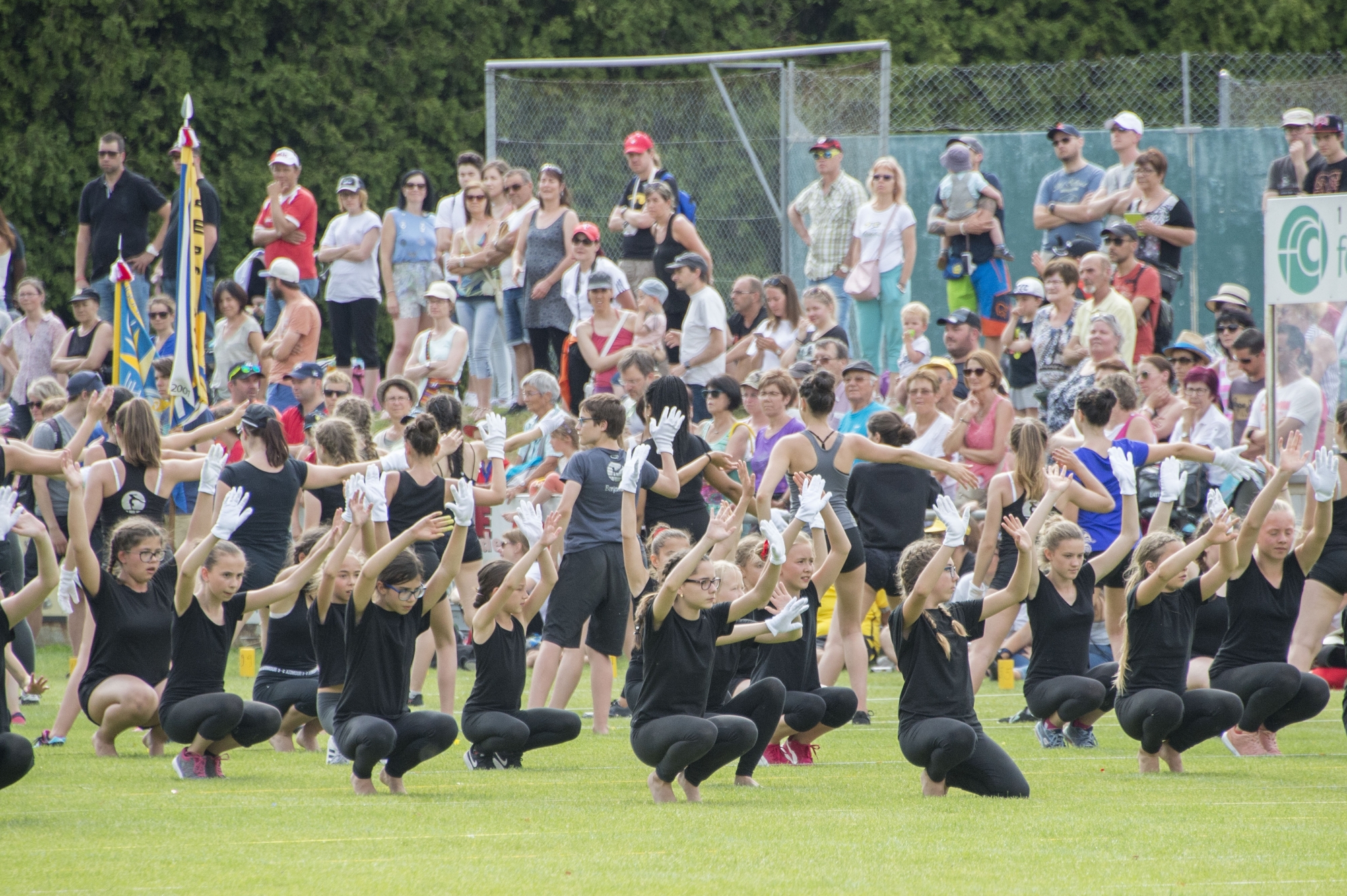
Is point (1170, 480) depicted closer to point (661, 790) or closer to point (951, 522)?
point (951, 522)

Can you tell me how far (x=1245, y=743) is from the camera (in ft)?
30.0

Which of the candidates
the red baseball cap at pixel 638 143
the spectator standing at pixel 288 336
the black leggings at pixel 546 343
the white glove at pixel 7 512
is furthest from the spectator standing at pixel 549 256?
the white glove at pixel 7 512

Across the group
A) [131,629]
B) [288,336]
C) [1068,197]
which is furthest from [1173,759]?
[288,336]

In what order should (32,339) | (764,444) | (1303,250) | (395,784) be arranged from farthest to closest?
(32,339) → (764,444) → (1303,250) → (395,784)

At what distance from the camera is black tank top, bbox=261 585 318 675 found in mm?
9414

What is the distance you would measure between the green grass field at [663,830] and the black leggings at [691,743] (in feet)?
0.58

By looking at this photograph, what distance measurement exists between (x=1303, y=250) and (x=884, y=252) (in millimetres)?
4731

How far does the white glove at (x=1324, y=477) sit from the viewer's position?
342 inches

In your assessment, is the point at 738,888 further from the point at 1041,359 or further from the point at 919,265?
the point at 919,265

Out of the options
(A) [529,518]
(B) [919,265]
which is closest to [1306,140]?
(B) [919,265]

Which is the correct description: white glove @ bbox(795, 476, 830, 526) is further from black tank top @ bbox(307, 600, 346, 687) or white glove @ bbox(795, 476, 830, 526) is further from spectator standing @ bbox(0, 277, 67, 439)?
spectator standing @ bbox(0, 277, 67, 439)

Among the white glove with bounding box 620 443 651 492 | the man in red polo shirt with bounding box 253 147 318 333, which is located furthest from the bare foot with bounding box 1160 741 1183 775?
the man in red polo shirt with bounding box 253 147 318 333

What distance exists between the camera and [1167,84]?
62.8ft

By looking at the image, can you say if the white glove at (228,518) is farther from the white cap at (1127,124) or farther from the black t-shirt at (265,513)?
the white cap at (1127,124)
